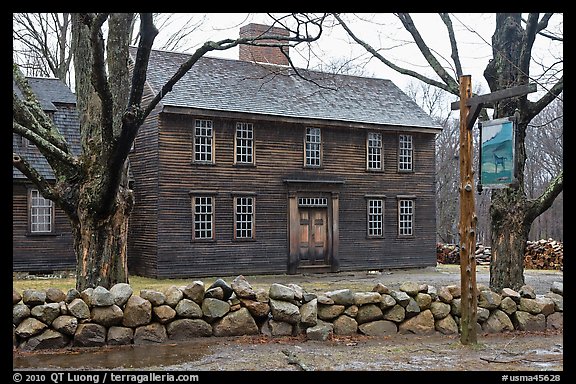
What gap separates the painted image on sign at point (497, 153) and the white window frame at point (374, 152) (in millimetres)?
15494

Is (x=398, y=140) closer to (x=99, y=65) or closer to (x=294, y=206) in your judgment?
(x=294, y=206)

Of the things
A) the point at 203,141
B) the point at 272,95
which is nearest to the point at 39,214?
the point at 203,141

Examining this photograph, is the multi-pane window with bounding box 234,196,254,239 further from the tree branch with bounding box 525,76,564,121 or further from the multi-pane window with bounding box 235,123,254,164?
the tree branch with bounding box 525,76,564,121

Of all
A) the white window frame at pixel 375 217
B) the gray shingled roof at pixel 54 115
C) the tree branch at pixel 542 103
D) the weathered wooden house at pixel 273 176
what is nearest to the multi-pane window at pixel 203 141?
the weathered wooden house at pixel 273 176

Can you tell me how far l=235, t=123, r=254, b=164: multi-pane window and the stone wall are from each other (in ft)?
40.5

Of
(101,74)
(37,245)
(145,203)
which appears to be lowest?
(37,245)

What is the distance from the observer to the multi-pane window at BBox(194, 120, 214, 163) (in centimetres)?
2169

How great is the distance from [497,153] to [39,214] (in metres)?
16.9

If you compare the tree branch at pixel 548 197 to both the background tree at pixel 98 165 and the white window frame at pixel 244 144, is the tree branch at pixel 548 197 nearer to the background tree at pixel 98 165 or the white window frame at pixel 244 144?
the background tree at pixel 98 165

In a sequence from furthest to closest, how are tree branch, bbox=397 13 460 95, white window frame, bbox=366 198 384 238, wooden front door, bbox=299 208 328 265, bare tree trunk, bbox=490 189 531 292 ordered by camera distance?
white window frame, bbox=366 198 384 238 < wooden front door, bbox=299 208 328 265 < tree branch, bbox=397 13 460 95 < bare tree trunk, bbox=490 189 531 292

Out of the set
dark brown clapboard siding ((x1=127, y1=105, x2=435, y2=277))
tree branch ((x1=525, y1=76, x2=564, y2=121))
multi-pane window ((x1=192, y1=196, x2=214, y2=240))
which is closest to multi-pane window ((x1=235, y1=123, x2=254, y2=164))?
dark brown clapboard siding ((x1=127, y1=105, x2=435, y2=277))

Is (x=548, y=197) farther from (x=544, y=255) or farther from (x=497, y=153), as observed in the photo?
(x=544, y=255)

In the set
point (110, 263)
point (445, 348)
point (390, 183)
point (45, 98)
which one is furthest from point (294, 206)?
point (445, 348)

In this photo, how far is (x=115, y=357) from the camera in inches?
346
